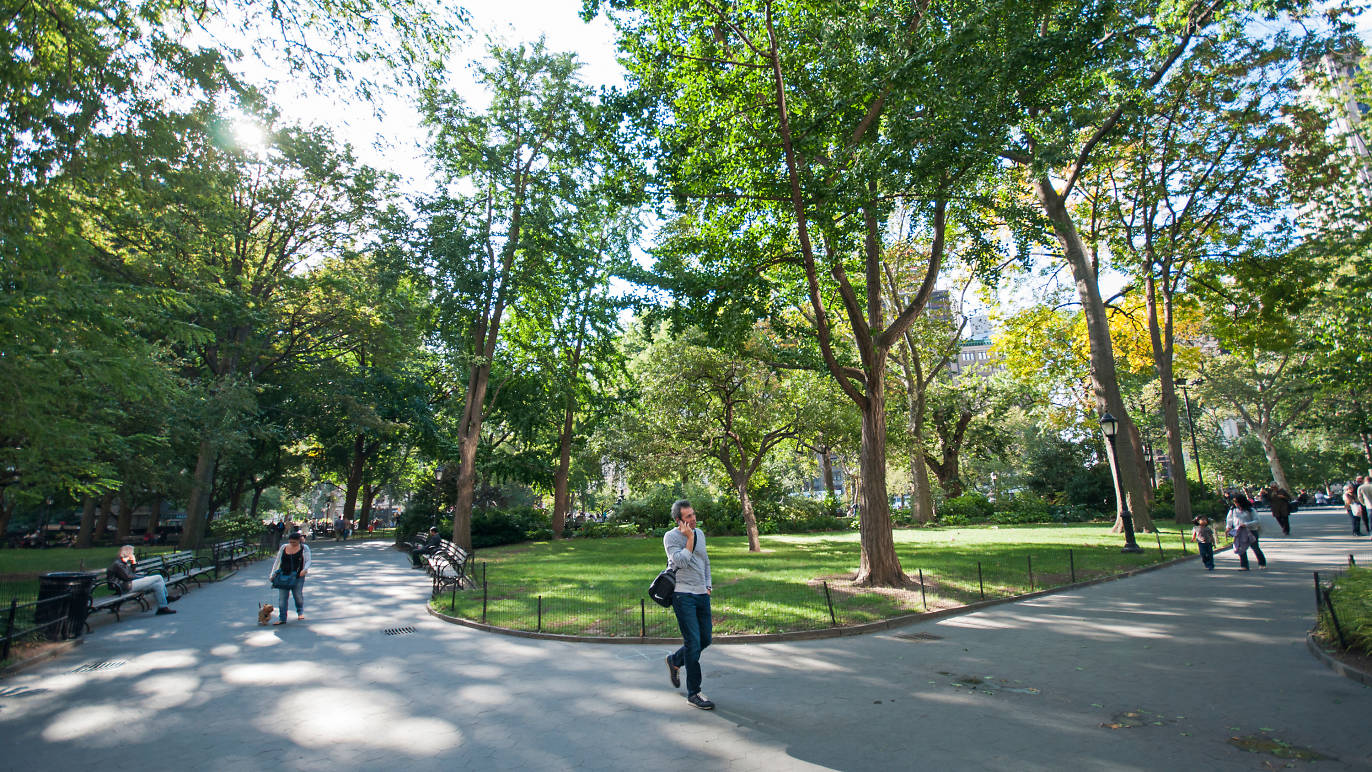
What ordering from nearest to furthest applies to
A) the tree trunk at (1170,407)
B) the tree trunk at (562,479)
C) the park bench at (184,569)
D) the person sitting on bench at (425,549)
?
the park bench at (184,569) → the person sitting on bench at (425,549) → the tree trunk at (1170,407) → the tree trunk at (562,479)

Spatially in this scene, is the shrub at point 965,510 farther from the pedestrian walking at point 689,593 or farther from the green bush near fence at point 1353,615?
the pedestrian walking at point 689,593

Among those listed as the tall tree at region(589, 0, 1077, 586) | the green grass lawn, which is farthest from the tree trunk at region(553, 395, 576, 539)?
the tall tree at region(589, 0, 1077, 586)

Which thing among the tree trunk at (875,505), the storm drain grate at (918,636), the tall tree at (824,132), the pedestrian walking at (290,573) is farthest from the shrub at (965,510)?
the pedestrian walking at (290,573)

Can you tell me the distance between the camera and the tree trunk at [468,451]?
76.4 ft

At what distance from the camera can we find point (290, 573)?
10695 millimetres

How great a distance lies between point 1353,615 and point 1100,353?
16517 mm

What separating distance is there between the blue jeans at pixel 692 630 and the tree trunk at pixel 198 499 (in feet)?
73.5

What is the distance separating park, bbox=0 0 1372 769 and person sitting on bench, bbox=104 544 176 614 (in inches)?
2.8

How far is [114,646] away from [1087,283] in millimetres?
26569

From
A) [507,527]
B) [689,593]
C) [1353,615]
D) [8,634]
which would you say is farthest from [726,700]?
[507,527]

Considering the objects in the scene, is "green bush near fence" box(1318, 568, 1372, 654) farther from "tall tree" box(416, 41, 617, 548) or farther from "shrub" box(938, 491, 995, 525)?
"shrub" box(938, 491, 995, 525)

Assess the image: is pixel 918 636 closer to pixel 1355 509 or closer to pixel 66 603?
pixel 66 603

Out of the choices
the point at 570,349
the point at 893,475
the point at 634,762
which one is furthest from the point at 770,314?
the point at 893,475

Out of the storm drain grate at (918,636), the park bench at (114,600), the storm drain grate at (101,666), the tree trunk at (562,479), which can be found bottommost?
the storm drain grate at (918,636)
